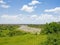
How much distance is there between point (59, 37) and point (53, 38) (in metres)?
1.26

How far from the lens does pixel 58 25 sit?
74250 mm

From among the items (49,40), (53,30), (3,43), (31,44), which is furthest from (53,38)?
(53,30)

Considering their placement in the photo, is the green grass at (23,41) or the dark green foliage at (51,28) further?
the dark green foliage at (51,28)

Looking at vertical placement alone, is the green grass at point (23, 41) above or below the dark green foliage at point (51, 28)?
below

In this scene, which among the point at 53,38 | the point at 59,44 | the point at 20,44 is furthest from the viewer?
the point at 20,44

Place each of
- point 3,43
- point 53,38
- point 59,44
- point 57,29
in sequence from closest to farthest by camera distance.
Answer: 1. point 59,44
2. point 53,38
3. point 3,43
4. point 57,29

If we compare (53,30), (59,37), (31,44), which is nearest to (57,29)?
(53,30)

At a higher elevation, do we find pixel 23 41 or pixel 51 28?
pixel 51 28

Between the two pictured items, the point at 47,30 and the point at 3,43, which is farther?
the point at 47,30

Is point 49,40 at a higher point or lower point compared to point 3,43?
higher

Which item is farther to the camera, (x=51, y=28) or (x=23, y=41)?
(x=51, y=28)

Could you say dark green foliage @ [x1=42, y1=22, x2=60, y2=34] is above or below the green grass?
above

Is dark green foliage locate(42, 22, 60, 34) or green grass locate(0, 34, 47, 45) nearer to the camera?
green grass locate(0, 34, 47, 45)

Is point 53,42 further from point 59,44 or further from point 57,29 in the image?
point 57,29
